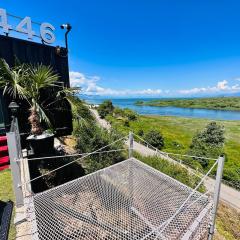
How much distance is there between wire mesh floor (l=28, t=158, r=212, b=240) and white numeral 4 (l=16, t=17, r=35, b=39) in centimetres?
645

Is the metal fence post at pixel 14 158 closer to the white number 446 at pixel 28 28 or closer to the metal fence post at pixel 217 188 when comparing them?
the metal fence post at pixel 217 188

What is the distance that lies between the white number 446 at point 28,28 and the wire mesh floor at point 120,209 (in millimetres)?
6364

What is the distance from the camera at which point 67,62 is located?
8.59 metres

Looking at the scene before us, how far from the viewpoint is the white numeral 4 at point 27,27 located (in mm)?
7121

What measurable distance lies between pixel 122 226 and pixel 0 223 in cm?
242

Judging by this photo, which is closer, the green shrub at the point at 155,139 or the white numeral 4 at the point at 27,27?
the white numeral 4 at the point at 27,27

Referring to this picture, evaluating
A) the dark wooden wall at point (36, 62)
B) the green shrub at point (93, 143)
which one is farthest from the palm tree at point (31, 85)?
the green shrub at point (93, 143)

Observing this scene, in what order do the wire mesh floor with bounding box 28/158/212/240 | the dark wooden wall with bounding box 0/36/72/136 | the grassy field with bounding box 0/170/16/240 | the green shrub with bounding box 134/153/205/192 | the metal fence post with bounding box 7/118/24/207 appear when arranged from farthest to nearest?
the green shrub with bounding box 134/153/205/192 → the dark wooden wall with bounding box 0/36/72/136 → the grassy field with bounding box 0/170/16/240 → the metal fence post with bounding box 7/118/24/207 → the wire mesh floor with bounding box 28/158/212/240

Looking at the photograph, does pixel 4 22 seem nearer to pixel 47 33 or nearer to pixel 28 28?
pixel 28 28

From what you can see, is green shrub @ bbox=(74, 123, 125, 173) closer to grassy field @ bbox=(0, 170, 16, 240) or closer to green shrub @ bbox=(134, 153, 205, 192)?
green shrub @ bbox=(134, 153, 205, 192)

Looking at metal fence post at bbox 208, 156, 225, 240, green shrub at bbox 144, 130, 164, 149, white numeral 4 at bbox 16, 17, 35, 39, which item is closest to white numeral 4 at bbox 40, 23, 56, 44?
white numeral 4 at bbox 16, 17, 35, 39

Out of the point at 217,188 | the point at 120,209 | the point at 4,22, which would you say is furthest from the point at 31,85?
the point at 217,188

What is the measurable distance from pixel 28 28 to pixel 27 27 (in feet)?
0.15

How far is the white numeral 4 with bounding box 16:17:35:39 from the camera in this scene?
7.12m
